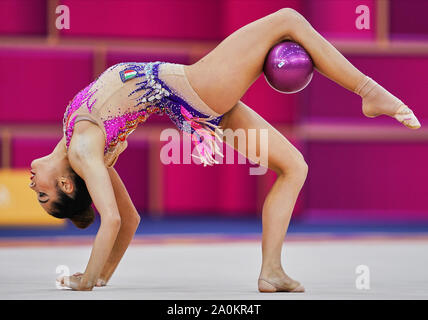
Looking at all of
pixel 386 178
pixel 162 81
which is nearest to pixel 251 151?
pixel 162 81

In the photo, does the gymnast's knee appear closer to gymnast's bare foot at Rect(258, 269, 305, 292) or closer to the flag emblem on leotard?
gymnast's bare foot at Rect(258, 269, 305, 292)

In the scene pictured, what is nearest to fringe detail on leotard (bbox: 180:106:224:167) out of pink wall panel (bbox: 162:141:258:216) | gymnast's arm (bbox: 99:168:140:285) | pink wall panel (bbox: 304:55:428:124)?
gymnast's arm (bbox: 99:168:140:285)

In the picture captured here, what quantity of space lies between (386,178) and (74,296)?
5946 mm

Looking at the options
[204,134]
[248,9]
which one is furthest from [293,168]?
[248,9]

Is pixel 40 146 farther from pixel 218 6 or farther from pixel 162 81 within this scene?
pixel 162 81

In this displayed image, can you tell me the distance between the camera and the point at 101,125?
10.6ft

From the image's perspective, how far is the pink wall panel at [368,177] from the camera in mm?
8258

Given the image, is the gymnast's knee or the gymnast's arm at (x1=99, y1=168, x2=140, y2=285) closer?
the gymnast's knee

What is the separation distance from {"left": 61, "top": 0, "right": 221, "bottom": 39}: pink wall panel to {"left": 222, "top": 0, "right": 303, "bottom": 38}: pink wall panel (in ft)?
1.10

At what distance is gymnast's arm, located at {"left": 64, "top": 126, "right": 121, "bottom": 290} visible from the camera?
311 centimetres

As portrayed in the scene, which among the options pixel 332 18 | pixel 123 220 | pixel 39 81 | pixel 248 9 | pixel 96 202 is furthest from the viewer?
pixel 39 81

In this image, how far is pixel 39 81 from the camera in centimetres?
841

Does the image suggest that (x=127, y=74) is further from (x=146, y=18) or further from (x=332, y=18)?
(x=146, y=18)

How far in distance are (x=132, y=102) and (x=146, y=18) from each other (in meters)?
5.48
